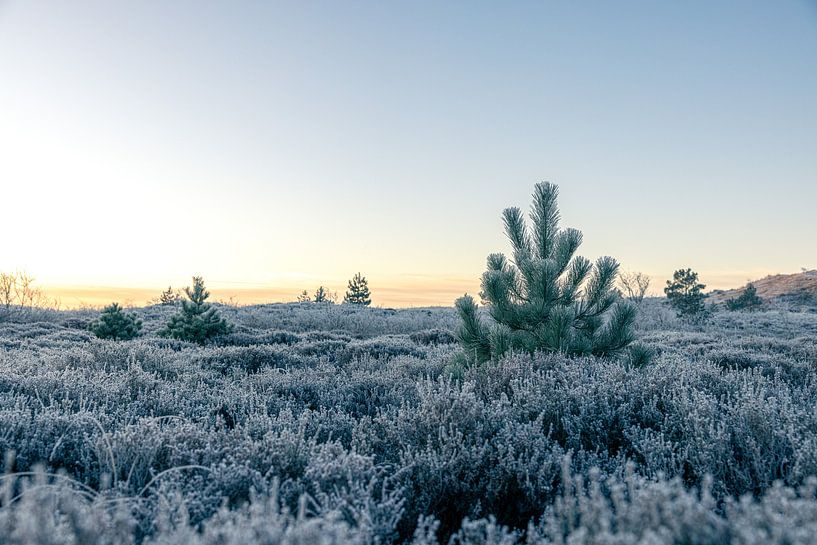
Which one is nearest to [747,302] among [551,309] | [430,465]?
[551,309]

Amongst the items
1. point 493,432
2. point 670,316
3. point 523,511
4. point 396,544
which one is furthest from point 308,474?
point 670,316

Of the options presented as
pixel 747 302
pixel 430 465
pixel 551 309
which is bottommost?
pixel 430 465

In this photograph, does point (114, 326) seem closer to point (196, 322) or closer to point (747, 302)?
point (196, 322)

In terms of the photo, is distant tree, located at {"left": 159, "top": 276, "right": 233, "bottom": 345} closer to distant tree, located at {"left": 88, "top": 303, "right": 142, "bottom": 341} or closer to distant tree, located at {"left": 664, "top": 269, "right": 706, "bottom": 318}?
distant tree, located at {"left": 88, "top": 303, "right": 142, "bottom": 341}

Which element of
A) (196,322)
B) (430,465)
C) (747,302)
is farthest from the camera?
(747,302)

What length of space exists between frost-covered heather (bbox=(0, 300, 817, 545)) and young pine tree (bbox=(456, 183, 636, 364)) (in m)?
0.81

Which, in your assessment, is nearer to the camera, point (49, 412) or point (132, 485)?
point (132, 485)

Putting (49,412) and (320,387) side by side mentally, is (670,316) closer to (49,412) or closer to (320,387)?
(320,387)

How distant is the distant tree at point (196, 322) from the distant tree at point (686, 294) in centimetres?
2051

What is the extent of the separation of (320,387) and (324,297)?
28576mm

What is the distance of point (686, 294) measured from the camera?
24938 mm

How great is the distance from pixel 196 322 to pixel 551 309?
31.6 feet

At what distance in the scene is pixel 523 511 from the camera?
271cm

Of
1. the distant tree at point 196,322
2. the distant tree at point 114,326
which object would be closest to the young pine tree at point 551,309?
the distant tree at point 196,322
